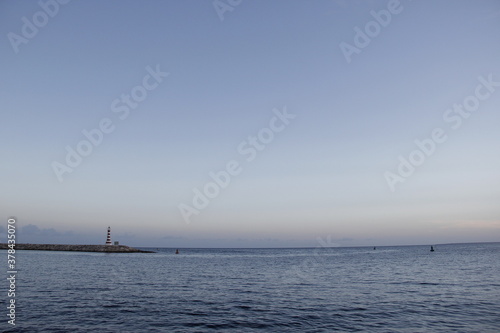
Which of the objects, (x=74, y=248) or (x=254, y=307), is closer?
(x=254, y=307)

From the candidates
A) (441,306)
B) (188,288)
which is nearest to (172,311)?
(188,288)

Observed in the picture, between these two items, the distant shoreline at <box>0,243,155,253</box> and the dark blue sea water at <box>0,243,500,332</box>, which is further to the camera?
the distant shoreline at <box>0,243,155,253</box>

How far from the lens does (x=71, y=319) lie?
77.5 feet

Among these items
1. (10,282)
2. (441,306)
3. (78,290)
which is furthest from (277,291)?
(10,282)

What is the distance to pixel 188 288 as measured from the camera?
39.3 m

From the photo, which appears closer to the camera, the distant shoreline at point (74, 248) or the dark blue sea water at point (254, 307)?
the dark blue sea water at point (254, 307)

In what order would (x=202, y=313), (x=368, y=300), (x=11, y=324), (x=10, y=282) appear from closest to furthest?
(x=11, y=324)
(x=202, y=313)
(x=368, y=300)
(x=10, y=282)

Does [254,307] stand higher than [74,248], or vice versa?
[254,307]

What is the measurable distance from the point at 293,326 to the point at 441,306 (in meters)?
14.9

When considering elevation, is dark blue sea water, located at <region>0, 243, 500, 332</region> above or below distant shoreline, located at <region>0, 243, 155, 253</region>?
above

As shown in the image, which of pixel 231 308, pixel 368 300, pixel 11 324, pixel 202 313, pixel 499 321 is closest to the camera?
pixel 11 324

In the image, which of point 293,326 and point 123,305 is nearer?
point 293,326

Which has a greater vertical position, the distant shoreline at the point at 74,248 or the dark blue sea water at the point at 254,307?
the dark blue sea water at the point at 254,307

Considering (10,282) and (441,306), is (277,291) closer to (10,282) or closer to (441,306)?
(441,306)
